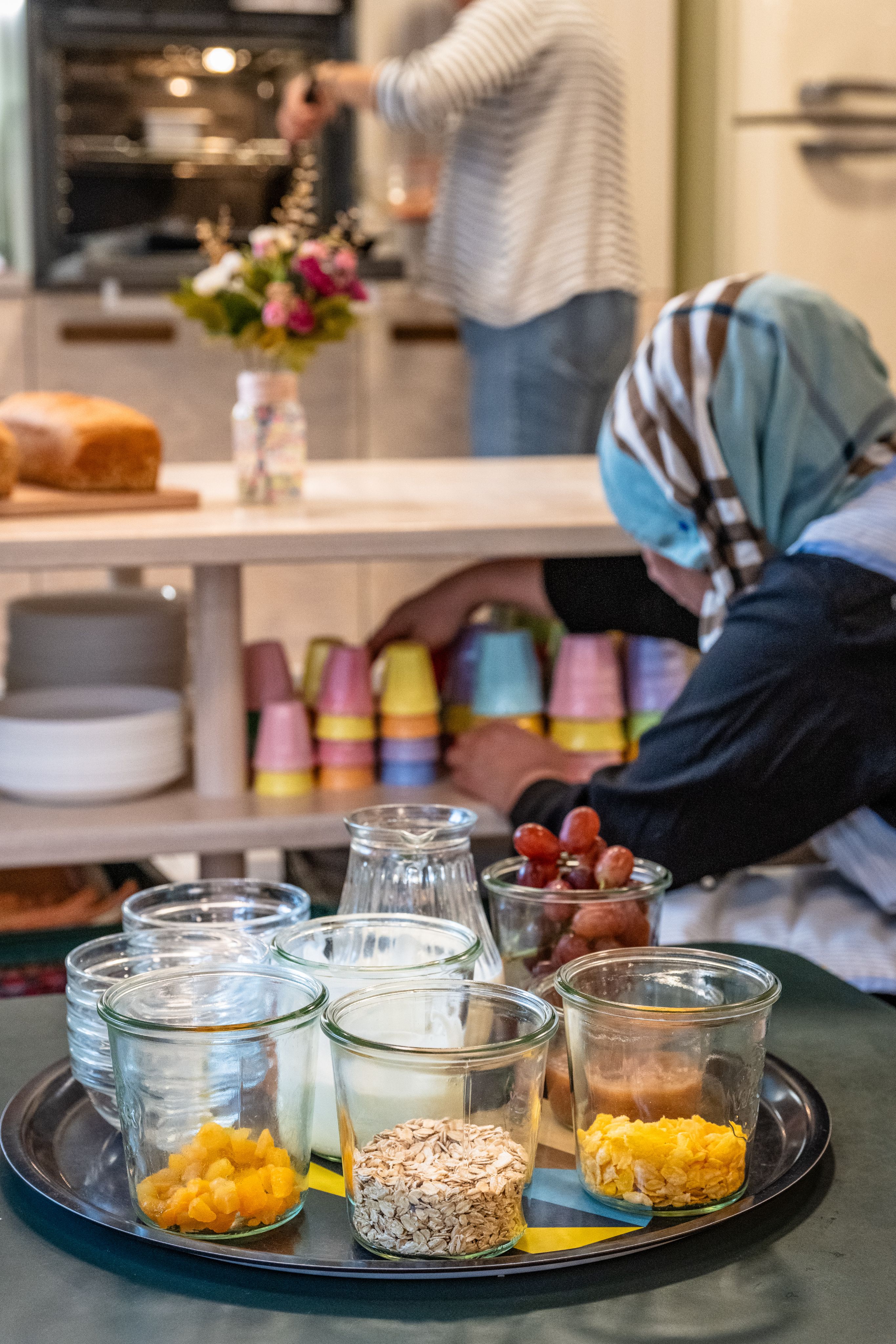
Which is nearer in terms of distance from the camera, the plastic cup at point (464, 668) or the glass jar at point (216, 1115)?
the glass jar at point (216, 1115)

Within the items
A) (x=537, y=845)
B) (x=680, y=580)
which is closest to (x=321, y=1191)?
(x=537, y=845)

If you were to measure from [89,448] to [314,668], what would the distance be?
43 centimetres

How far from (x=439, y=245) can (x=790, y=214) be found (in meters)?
0.97

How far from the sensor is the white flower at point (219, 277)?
1.94 metres

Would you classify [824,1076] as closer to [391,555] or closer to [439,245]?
[391,555]

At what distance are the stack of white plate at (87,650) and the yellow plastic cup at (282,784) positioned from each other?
305 mm

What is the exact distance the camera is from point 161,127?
374 centimetres

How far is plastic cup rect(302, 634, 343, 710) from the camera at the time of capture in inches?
83.2

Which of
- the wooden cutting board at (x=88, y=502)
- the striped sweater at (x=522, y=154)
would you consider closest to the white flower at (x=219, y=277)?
the wooden cutting board at (x=88, y=502)

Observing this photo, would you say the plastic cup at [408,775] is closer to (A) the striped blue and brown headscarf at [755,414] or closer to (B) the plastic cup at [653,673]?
(B) the plastic cup at [653,673]

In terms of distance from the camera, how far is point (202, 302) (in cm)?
196

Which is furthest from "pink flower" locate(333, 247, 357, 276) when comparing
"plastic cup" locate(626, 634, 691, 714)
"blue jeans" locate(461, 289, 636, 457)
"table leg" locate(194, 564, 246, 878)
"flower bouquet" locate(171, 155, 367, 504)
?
"blue jeans" locate(461, 289, 636, 457)

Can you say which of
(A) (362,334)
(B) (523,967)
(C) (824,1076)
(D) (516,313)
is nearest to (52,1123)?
(B) (523,967)

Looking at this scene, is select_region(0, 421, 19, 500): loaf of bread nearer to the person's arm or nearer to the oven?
the person's arm
